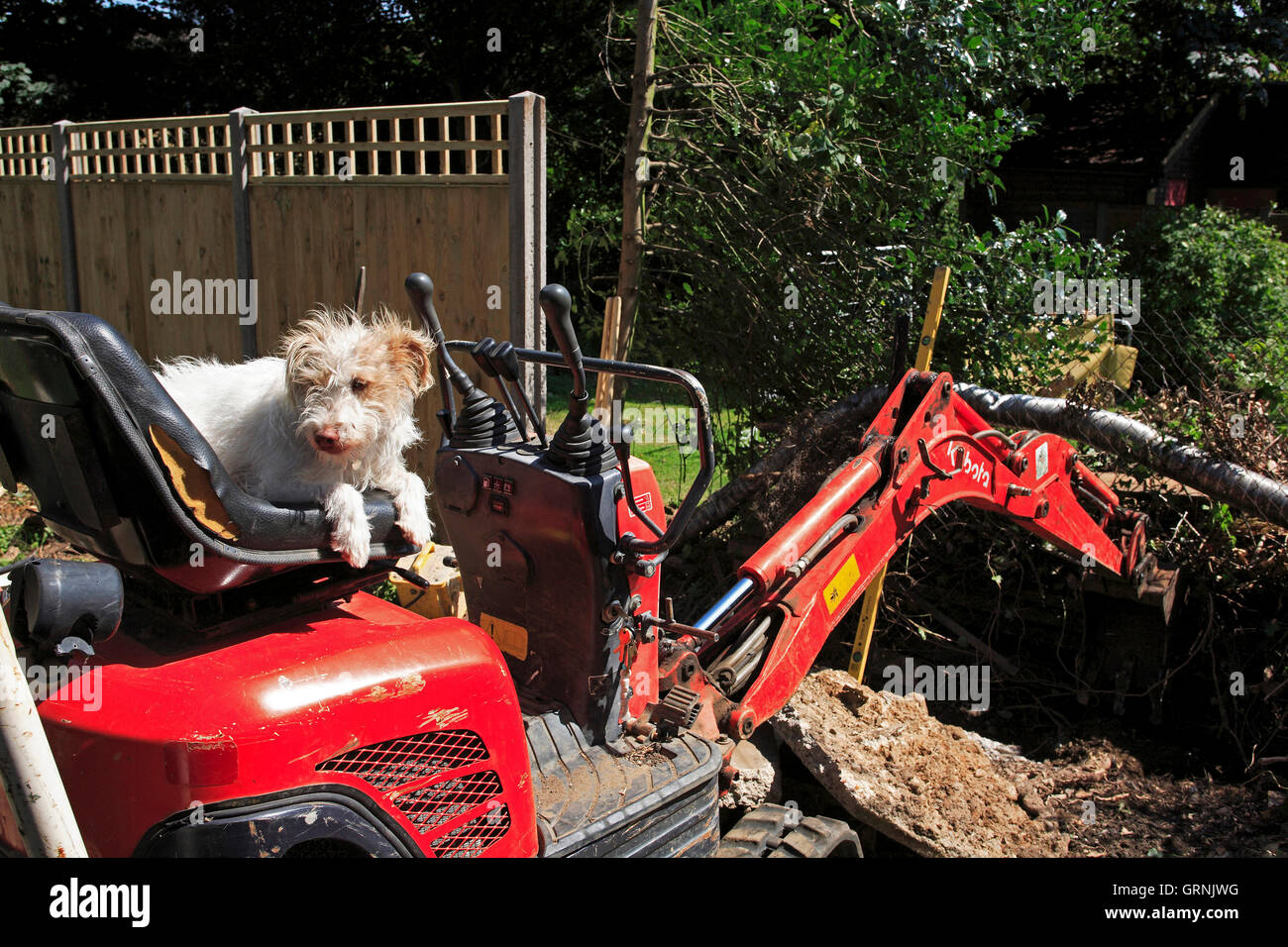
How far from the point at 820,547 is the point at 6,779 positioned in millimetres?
2156

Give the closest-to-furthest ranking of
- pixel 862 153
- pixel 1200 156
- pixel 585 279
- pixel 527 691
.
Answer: pixel 527 691
pixel 862 153
pixel 585 279
pixel 1200 156

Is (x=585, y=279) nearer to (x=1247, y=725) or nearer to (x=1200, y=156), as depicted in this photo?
(x=1247, y=725)

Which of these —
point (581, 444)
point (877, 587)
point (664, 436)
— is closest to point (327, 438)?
point (581, 444)

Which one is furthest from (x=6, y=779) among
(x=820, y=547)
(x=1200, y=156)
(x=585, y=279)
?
(x=1200, y=156)

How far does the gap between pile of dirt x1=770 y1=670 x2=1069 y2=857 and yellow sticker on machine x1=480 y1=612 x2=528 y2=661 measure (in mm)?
1173

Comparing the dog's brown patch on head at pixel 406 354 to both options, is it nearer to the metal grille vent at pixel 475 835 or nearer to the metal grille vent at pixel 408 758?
the metal grille vent at pixel 408 758

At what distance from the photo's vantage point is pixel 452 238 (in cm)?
539

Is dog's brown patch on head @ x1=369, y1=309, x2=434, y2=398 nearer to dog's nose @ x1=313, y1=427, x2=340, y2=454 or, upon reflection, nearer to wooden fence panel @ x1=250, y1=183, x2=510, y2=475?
dog's nose @ x1=313, y1=427, x2=340, y2=454

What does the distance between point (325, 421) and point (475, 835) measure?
1016mm

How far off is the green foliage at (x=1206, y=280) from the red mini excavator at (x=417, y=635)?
309 inches

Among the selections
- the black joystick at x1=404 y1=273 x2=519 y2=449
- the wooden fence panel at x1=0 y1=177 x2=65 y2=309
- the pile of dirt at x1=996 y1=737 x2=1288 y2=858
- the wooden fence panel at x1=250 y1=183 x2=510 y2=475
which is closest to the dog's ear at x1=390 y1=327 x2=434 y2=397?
the black joystick at x1=404 y1=273 x2=519 y2=449

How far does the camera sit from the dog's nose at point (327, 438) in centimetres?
232

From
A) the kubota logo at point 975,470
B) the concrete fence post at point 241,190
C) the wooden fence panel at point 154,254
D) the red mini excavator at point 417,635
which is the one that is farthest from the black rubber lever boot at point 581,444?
the wooden fence panel at point 154,254

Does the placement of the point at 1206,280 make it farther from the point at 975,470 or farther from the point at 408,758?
the point at 408,758
